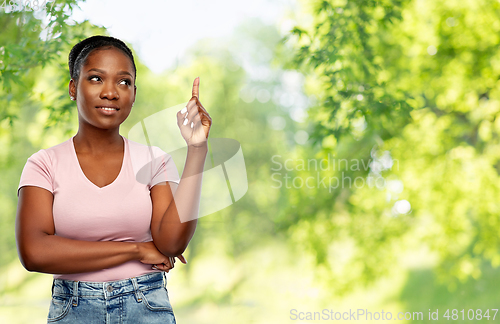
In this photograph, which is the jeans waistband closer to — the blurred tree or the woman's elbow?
the woman's elbow

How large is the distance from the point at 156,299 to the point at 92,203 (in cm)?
23

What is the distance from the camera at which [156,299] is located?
0.85 metres

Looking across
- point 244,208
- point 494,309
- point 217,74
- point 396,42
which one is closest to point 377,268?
point 494,309

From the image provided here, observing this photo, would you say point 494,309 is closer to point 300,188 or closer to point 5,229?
point 300,188

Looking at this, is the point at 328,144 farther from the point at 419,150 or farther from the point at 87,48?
the point at 87,48

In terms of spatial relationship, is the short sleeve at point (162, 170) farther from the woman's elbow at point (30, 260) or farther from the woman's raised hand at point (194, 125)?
the woman's elbow at point (30, 260)

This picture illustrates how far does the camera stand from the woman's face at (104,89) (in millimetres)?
851
